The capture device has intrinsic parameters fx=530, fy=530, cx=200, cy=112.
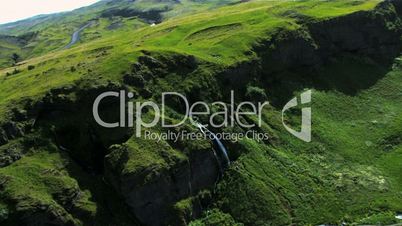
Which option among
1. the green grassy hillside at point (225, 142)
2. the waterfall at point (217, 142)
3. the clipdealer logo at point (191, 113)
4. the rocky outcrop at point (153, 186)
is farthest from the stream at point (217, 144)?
the rocky outcrop at point (153, 186)

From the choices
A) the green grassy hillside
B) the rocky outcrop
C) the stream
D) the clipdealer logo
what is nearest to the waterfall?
the stream

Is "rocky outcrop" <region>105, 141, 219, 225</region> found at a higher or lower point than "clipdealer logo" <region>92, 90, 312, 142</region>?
lower

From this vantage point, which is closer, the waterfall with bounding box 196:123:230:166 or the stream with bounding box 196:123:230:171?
the stream with bounding box 196:123:230:171

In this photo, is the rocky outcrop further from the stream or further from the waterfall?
the waterfall

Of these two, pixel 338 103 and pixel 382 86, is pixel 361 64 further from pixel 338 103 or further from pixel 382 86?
pixel 338 103

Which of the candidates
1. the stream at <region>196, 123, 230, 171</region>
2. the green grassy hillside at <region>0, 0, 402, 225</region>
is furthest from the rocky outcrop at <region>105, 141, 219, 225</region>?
the stream at <region>196, 123, 230, 171</region>

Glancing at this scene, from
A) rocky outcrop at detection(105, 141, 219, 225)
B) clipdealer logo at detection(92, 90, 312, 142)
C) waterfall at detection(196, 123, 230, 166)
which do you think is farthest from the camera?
waterfall at detection(196, 123, 230, 166)

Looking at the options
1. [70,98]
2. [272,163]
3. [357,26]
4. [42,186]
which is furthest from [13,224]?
[357,26]

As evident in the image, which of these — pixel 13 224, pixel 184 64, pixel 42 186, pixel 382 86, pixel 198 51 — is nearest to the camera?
pixel 13 224

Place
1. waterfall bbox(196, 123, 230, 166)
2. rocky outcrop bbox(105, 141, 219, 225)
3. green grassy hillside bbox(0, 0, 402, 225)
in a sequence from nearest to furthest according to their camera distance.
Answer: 1. rocky outcrop bbox(105, 141, 219, 225)
2. green grassy hillside bbox(0, 0, 402, 225)
3. waterfall bbox(196, 123, 230, 166)
